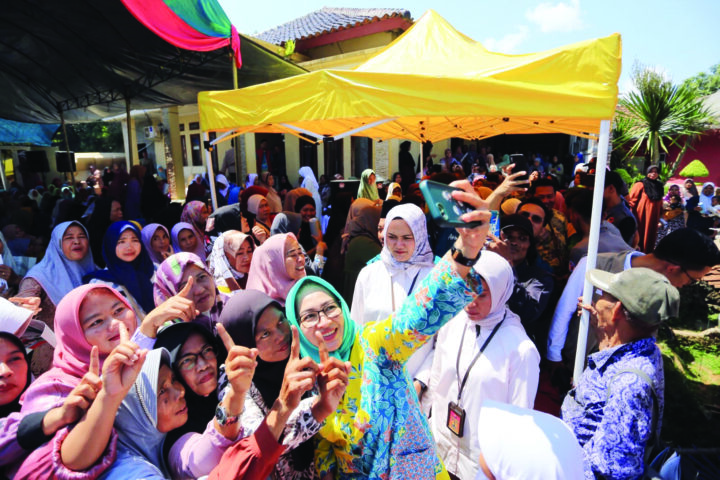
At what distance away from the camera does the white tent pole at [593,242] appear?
230 cm

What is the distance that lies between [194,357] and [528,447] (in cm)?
125

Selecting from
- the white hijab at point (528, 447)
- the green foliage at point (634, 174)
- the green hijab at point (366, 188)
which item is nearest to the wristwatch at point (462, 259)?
the white hijab at point (528, 447)

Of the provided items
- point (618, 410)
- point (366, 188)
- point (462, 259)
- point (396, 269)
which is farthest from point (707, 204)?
point (462, 259)

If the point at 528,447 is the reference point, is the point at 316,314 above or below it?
above

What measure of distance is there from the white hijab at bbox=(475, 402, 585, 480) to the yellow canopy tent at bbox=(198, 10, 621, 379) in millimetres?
1408

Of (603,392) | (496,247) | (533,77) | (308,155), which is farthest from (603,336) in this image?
(308,155)

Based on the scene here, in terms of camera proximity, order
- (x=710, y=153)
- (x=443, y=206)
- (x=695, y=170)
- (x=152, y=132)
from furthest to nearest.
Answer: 1. (x=152, y=132)
2. (x=710, y=153)
3. (x=695, y=170)
4. (x=443, y=206)

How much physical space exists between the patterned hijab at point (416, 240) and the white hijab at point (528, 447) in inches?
51.2

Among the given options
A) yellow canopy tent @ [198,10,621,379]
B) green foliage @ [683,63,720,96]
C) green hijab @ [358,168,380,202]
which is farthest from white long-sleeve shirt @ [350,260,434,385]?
green foliage @ [683,63,720,96]

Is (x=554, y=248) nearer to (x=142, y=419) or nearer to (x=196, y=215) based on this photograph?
(x=142, y=419)

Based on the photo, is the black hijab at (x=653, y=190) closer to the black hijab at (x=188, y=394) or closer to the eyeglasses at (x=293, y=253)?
the eyeglasses at (x=293, y=253)

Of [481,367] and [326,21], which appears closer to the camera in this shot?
[481,367]

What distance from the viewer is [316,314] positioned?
A: 58.7 inches

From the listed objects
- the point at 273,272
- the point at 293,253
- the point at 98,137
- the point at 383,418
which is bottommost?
the point at 383,418
